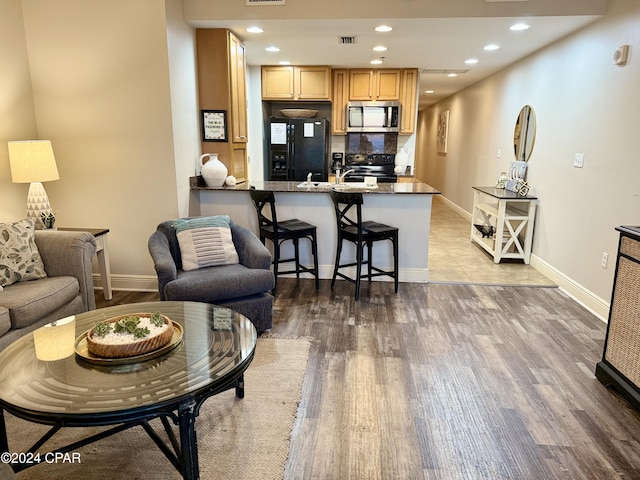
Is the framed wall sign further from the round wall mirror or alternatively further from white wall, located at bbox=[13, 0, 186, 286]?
the round wall mirror

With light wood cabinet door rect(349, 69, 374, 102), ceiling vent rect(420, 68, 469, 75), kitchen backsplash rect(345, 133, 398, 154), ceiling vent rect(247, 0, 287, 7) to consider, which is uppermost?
ceiling vent rect(247, 0, 287, 7)

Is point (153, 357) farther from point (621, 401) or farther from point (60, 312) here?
point (621, 401)

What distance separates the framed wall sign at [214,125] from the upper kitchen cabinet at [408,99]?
3.02m

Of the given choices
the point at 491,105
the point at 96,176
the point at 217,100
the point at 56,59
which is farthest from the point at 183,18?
the point at 491,105

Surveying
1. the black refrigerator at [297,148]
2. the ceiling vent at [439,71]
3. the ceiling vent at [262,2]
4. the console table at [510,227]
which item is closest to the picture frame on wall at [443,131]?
the ceiling vent at [439,71]

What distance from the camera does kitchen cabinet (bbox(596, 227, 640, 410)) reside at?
7.22ft

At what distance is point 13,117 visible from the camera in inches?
134

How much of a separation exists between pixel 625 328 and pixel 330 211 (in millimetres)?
2560

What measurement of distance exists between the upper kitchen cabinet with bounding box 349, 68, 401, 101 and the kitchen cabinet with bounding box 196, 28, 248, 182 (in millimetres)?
2246

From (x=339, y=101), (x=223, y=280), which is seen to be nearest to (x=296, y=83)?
(x=339, y=101)

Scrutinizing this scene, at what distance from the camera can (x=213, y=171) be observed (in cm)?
407

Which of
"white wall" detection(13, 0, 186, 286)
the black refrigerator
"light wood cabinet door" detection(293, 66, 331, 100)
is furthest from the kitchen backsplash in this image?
"white wall" detection(13, 0, 186, 286)

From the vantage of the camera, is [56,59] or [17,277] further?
[56,59]

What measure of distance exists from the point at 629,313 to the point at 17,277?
355 centimetres
